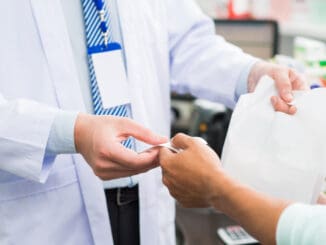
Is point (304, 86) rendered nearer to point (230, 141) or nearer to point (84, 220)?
point (230, 141)

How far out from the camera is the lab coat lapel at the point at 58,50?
1.00m

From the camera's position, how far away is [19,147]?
3.00ft

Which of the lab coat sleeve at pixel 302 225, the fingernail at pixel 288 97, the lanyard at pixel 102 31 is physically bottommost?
the lab coat sleeve at pixel 302 225

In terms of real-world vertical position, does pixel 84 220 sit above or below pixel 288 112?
below

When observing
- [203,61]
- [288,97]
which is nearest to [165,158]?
[288,97]

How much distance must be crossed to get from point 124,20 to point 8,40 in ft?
0.91

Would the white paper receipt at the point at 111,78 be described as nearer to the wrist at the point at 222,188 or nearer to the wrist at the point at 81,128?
the wrist at the point at 81,128

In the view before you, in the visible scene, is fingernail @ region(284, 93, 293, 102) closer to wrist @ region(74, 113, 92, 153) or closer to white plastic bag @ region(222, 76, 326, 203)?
white plastic bag @ region(222, 76, 326, 203)

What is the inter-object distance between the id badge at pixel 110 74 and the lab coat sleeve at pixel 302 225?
53 cm

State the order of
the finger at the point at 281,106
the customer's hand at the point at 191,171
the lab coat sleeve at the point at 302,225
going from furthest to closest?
the finger at the point at 281,106 < the customer's hand at the point at 191,171 < the lab coat sleeve at the point at 302,225

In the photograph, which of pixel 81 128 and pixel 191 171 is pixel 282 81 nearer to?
pixel 191 171

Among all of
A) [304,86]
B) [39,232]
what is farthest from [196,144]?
[39,232]

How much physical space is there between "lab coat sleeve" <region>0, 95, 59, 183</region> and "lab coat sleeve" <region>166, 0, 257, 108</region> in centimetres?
50

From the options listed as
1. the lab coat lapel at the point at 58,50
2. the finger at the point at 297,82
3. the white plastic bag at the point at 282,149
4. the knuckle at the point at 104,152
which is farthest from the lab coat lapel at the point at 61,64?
the finger at the point at 297,82
